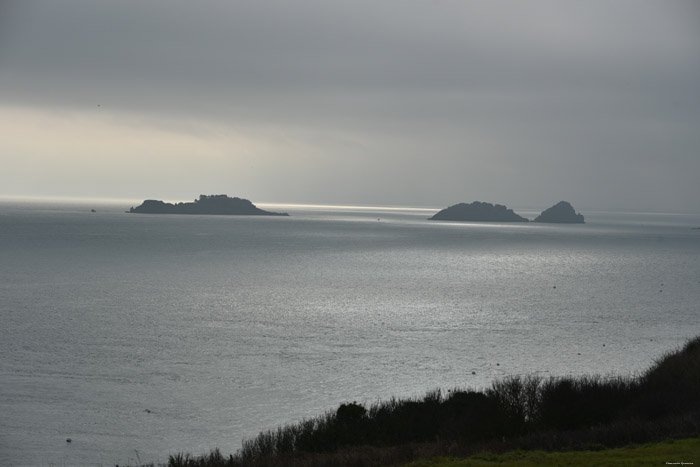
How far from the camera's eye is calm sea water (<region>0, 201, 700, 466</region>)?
29.5m

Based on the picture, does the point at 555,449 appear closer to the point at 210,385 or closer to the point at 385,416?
the point at 385,416

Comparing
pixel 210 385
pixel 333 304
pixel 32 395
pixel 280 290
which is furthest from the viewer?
pixel 280 290

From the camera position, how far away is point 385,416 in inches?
1043

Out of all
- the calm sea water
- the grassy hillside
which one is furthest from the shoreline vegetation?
the calm sea water

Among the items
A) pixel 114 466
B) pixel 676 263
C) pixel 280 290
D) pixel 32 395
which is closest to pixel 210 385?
pixel 32 395

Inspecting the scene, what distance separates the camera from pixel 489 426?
24.7m

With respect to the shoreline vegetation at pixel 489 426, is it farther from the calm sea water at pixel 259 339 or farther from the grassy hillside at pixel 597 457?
the calm sea water at pixel 259 339

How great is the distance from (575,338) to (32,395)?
36.2m

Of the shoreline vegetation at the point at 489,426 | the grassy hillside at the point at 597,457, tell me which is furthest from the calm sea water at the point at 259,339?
the grassy hillside at the point at 597,457

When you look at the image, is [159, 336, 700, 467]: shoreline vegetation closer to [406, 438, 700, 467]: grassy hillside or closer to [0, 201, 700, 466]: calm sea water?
[406, 438, 700, 467]: grassy hillside

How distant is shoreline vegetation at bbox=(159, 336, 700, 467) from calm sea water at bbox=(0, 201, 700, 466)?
169 inches

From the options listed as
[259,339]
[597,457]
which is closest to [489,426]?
[597,457]

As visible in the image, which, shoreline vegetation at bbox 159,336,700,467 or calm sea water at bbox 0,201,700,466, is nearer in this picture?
shoreline vegetation at bbox 159,336,700,467

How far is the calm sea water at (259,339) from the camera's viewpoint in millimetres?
29531
